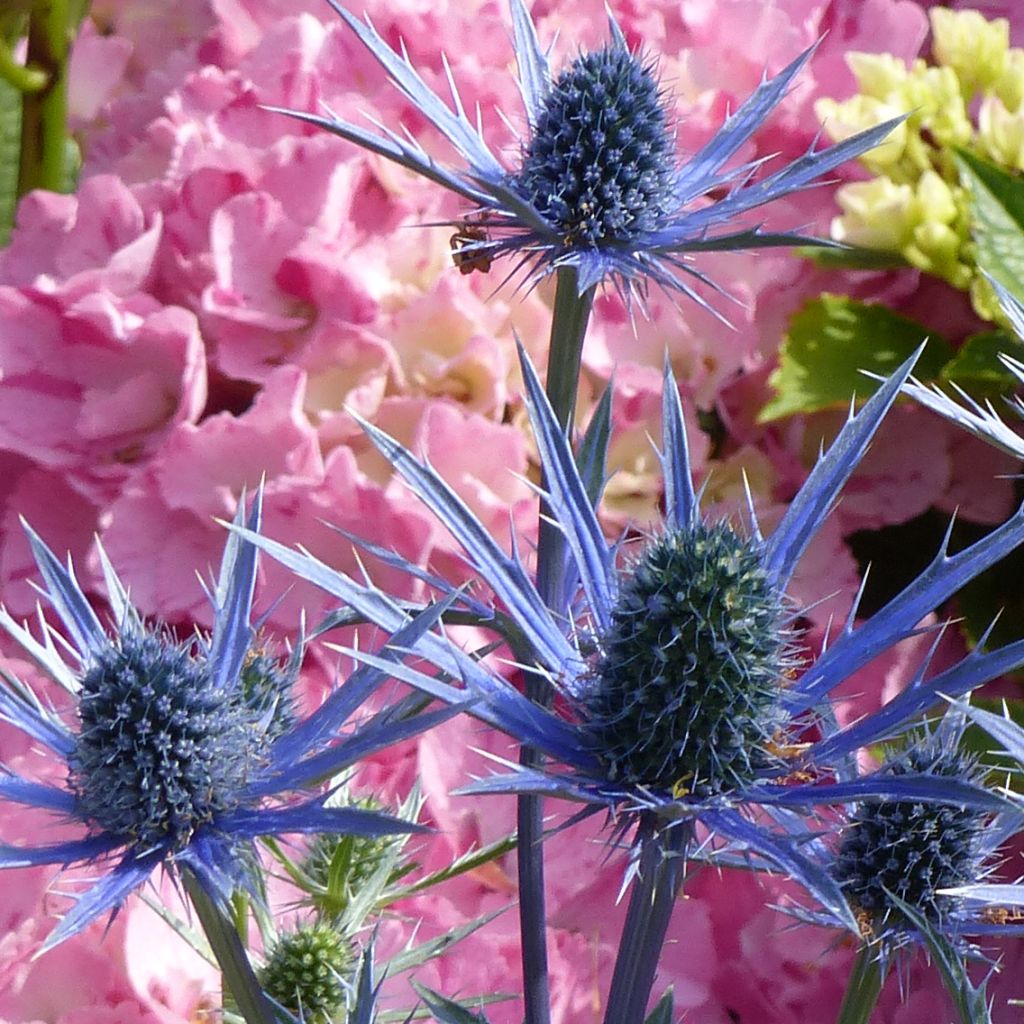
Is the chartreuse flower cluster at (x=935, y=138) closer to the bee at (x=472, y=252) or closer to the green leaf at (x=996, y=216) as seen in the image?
the green leaf at (x=996, y=216)

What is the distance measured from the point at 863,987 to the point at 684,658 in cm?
12

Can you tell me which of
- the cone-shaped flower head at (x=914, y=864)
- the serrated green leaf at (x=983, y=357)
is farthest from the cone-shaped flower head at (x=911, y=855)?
the serrated green leaf at (x=983, y=357)

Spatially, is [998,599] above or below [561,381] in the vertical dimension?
below

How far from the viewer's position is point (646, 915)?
0.37m

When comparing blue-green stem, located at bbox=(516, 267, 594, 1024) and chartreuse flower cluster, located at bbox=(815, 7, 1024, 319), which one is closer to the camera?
blue-green stem, located at bbox=(516, 267, 594, 1024)

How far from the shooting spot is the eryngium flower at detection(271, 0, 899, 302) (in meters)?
0.43

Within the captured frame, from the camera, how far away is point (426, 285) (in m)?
0.88

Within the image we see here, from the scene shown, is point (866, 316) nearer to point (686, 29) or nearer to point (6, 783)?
point (686, 29)

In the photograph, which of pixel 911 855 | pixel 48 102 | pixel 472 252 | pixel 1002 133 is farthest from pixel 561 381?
pixel 48 102

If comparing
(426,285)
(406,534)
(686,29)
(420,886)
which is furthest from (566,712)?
(686,29)

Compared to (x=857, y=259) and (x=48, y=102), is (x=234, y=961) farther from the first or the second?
(x=48, y=102)

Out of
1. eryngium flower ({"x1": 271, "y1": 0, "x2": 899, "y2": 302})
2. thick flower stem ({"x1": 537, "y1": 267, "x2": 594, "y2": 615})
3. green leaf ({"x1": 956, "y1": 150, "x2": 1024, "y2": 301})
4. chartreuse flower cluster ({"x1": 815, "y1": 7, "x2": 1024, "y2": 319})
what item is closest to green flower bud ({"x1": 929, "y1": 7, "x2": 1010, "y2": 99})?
chartreuse flower cluster ({"x1": 815, "y1": 7, "x2": 1024, "y2": 319})

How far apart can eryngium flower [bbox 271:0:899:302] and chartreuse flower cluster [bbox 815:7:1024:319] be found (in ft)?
1.34

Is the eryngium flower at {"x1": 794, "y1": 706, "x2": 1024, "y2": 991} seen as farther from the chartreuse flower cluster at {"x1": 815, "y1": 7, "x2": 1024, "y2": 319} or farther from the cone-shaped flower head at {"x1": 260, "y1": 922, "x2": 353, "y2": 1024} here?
the chartreuse flower cluster at {"x1": 815, "y1": 7, "x2": 1024, "y2": 319}
